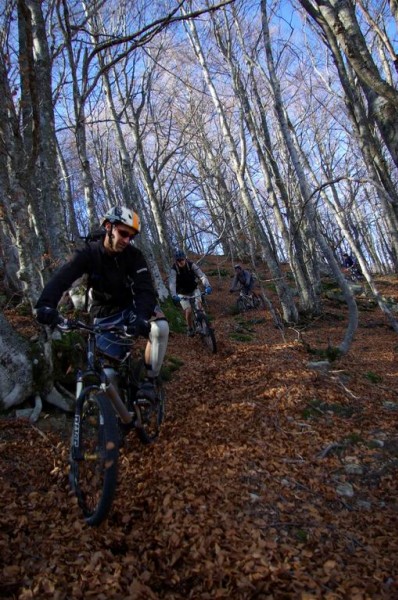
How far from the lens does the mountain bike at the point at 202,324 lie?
813cm

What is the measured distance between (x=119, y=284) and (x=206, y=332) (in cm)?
448

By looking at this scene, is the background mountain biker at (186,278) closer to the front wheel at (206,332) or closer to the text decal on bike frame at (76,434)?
the front wheel at (206,332)

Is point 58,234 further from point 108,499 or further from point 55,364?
point 108,499

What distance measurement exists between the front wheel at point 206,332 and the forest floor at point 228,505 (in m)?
2.37

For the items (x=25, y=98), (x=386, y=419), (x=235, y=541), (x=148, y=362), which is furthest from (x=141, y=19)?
(x=235, y=541)

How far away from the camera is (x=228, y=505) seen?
302 cm

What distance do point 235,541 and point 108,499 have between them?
0.97m

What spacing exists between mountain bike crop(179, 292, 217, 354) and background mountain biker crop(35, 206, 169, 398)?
3.95m

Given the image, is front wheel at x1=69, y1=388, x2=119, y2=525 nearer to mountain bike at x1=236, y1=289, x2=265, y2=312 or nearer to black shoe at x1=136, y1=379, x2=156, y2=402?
black shoe at x1=136, y1=379, x2=156, y2=402

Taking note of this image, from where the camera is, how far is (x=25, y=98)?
216 inches

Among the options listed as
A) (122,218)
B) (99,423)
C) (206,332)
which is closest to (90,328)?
(99,423)

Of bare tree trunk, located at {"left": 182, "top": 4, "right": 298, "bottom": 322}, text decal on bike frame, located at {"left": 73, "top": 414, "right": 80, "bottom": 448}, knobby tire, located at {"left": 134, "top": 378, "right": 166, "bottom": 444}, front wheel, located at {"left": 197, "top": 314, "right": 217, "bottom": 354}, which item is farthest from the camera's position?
bare tree trunk, located at {"left": 182, "top": 4, "right": 298, "bottom": 322}

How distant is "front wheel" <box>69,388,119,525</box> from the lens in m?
2.75

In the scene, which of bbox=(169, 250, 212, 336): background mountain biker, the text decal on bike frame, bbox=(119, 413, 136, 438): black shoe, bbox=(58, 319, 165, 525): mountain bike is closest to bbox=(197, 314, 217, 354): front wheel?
bbox=(169, 250, 212, 336): background mountain biker
